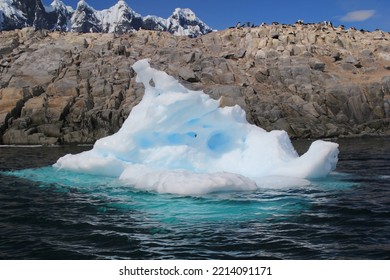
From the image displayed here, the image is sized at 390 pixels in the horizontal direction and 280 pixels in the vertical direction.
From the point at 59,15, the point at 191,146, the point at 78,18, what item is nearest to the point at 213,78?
the point at 191,146

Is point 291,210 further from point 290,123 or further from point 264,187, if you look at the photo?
point 290,123

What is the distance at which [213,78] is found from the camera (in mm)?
75875

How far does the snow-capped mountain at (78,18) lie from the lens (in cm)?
15675

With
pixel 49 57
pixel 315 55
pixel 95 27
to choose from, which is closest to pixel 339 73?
pixel 315 55

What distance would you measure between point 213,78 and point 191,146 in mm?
54247

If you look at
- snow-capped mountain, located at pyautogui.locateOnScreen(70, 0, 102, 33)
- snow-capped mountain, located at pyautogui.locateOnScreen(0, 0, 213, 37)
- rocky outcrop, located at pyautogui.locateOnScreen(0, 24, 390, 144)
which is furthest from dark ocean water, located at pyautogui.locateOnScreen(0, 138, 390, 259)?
snow-capped mountain, located at pyautogui.locateOnScreen(70, 0, 102, 33)

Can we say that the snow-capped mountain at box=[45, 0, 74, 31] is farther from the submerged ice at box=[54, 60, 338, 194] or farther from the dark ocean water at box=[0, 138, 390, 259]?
the dark ocean water at box=[0, 138, 390, 259]

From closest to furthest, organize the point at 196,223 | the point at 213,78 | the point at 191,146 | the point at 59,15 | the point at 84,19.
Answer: the point at 196,223 → the point at 191,146 → the point at 213,78 → the point at 84,19 → the point at 59,15

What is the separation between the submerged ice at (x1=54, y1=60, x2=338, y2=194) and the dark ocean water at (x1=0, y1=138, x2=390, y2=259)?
141 centimetres

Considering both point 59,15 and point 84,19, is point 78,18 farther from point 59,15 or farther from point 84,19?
point 59,15

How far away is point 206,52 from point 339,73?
2661 cm

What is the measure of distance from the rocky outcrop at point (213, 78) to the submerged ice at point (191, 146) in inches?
1487

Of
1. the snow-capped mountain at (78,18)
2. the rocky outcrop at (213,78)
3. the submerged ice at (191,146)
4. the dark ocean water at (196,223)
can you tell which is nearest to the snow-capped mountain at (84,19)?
the snow-capped mountain at (78,18)

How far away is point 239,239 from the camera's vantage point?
1117cm
